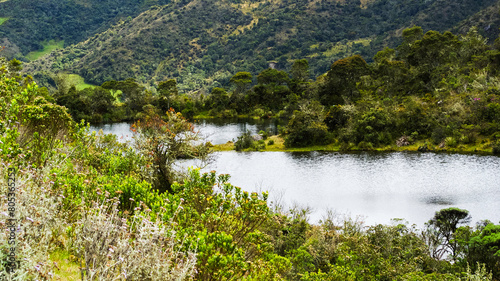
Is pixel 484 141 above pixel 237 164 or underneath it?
above

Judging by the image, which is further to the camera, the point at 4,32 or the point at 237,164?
the point at 4,32

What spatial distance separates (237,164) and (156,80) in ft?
384

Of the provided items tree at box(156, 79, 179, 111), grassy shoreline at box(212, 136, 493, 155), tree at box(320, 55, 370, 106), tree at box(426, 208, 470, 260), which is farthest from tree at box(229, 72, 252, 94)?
tree at box(426, 208, 470, 260)

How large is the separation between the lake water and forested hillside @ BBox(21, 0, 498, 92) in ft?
334

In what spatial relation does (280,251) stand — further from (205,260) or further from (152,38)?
(152,38)

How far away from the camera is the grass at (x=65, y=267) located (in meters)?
5.89

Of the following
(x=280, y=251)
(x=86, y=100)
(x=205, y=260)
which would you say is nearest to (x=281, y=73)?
(x=86, y=100)

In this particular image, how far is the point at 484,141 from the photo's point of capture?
37.0m

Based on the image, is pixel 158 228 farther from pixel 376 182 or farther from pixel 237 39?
pixel 237 39

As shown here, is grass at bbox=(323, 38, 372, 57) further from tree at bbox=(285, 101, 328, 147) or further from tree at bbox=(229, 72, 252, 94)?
tree at bbox=(285, 101, 328, 147)

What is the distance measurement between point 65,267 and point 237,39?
178m

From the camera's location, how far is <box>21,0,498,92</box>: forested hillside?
5704 inches

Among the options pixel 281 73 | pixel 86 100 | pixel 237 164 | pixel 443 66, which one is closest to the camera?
pixel 237 164

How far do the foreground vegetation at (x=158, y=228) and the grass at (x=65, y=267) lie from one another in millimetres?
36
